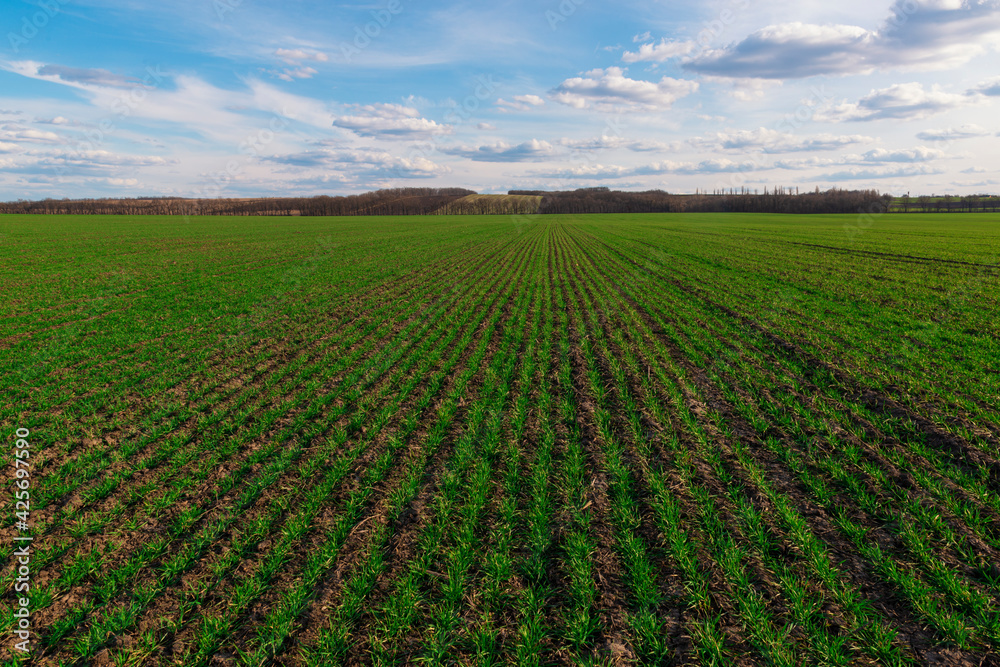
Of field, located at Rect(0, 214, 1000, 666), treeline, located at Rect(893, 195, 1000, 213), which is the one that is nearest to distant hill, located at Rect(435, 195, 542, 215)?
treeline, located at Rect(893, 195, 1000, 213)

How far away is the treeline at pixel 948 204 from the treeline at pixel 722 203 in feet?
14.6

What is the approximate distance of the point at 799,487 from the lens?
609cm

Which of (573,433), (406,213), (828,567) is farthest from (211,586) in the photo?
(406,213)

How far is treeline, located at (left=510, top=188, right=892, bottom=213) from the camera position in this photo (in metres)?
129

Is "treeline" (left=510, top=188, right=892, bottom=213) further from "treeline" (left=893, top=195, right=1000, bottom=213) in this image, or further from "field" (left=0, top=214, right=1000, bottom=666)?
"field" (left=0, top=214, right=1000, bottom=666)

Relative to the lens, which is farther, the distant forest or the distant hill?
the distant hill

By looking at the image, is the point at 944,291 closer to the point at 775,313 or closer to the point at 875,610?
the point at 775,313

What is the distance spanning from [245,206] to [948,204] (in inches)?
8179

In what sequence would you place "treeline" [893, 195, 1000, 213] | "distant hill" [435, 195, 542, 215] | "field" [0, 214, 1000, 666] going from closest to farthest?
"field" [0, 214, 1000, 666], "treeline" [893, 195, 1000, 213], "distant hill" [435, 195, 542, 215]

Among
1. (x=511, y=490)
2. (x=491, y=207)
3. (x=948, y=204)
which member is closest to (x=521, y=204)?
(x=491, y=207)

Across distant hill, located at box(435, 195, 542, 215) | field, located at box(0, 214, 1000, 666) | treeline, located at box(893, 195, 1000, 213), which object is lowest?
field, located at box(0, 214, 1000, 666)

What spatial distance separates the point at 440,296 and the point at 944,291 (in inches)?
837

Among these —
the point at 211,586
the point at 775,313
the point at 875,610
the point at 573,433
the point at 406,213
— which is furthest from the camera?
the point at 406,213

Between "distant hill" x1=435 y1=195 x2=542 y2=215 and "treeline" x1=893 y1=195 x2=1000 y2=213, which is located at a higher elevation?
"distant hill" x1=435 y1=195 x2=542 y2=215
